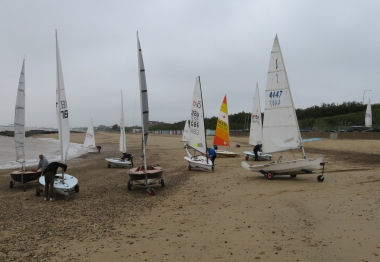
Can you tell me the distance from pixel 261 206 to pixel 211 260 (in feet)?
10.8

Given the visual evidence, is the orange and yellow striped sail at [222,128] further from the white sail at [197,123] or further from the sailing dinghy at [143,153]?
the sailing dinghy at [143,153]

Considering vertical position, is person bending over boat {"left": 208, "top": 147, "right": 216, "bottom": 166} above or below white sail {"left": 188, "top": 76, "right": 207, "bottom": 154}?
below

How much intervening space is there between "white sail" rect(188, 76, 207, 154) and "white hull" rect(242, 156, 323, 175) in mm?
3819

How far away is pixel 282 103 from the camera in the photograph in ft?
39.4

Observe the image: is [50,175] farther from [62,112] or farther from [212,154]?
[212,154]

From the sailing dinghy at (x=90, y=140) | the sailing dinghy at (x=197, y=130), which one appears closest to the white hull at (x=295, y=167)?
the sailing dinghy at (x=197, y=130)

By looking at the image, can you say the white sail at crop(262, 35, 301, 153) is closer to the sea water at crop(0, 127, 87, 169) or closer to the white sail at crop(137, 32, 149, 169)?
the white sail at crop(137, 32, 149, 169)

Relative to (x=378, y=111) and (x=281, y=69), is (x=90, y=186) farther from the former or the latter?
(x=378, y=111)

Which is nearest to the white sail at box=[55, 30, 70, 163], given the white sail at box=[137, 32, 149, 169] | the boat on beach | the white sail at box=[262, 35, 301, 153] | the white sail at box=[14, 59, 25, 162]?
the white sail at box=[137, 32, 149, 169]

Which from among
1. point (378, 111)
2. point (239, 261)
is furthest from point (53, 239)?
point (378, 111)

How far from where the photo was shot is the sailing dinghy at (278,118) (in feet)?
38.6

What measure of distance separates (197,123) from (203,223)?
9229 mm

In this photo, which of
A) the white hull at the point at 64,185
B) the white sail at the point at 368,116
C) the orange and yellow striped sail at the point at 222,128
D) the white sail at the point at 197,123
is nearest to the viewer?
the white hull at the point at 64,185

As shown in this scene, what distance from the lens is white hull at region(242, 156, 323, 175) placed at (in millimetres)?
10781
